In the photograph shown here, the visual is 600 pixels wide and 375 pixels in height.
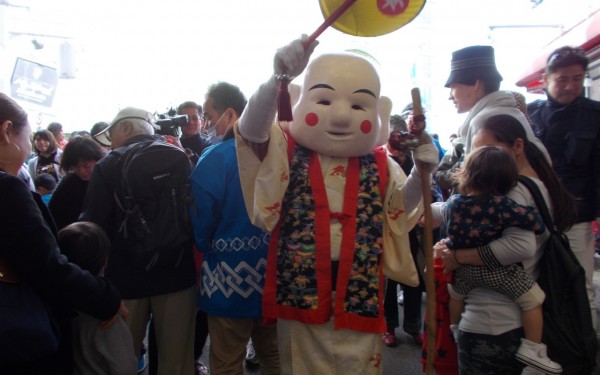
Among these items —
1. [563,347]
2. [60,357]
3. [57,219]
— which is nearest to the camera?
[60,357]

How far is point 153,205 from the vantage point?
194 cm

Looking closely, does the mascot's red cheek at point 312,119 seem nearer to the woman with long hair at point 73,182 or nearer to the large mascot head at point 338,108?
the large mascot head at point 338,108

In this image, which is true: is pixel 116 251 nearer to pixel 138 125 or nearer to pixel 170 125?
pixel 138 125

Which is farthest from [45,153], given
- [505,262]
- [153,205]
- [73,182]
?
[505,262]

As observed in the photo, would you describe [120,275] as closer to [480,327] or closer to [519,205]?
[480,327]

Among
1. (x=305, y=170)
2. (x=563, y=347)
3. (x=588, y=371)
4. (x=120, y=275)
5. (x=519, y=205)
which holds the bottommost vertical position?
(x=588, y=371)

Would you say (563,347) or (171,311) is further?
(171,311)

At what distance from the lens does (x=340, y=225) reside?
5.39 ft

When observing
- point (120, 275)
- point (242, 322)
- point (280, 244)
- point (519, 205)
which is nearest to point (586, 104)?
point (519, 205)

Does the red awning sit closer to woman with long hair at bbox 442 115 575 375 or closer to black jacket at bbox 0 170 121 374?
woman with long hair at bbox 442 115 575 375

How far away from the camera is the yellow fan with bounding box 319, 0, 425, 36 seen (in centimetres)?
155

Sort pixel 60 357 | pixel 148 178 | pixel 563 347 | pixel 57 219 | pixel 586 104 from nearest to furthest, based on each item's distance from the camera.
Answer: pixel 60 357 < pixel 563 347 < pixel 148 178 < pixel 57 219 < pixel 586 104

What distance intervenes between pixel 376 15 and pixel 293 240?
2.94 ft

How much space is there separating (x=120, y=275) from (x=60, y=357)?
1.77ft
